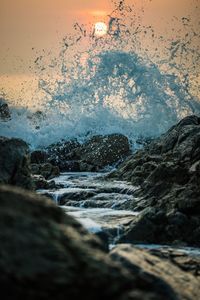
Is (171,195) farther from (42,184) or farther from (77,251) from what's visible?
(77,251)

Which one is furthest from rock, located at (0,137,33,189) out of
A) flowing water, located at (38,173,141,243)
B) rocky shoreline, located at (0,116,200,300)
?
flowing water, located at (38,173,141,243)

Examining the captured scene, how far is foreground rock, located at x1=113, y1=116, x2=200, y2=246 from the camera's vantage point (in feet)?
45.3

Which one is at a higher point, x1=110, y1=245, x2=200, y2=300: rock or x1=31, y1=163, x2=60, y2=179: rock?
x1=31, y1=163, x2=60, y2=179: rock

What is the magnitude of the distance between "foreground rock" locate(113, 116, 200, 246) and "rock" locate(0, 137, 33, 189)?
3206 mm

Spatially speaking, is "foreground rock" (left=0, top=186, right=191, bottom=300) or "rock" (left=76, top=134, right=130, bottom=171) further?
"rock" (left=76, top=134, right=130, bottom=171)

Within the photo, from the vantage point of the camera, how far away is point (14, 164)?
14.5 meters

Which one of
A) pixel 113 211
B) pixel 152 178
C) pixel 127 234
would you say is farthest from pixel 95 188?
pixel 127 234

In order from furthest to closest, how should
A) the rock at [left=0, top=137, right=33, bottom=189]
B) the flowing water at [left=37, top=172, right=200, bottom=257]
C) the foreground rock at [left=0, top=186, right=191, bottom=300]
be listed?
the rock at [left=0, top=137, right=33, bottom=189] → the flowing water at [left=37, top=172, right=200, bottom=257] → the foreground rock at [left=0, top=186, right=191, bottom=300]

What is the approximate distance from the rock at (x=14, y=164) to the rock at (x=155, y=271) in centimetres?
782

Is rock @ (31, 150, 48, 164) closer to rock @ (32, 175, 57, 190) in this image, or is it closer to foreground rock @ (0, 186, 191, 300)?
rock @ (32, 175, 57, 190)

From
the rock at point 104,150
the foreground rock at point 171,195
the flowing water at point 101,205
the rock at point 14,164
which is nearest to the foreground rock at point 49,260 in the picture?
the flowing water at point 101,205

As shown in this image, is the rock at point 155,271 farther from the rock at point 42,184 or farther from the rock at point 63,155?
the rock at point 63,155

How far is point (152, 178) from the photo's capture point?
63.6ft

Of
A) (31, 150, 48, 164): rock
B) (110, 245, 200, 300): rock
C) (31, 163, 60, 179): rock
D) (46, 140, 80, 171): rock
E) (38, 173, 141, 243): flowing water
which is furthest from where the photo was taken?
(31, 150, 48, 164): rock
